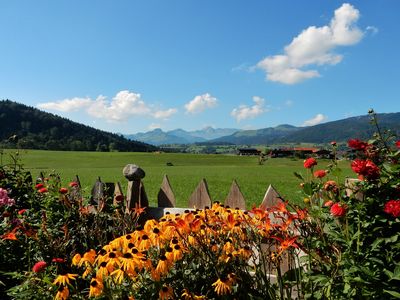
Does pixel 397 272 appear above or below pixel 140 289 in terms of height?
above

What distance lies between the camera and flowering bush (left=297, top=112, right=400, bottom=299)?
195 centimetres

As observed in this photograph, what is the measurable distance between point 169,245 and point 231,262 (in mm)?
422

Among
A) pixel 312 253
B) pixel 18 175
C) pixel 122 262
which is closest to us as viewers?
pixel 122 262

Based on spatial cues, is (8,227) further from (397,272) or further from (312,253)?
A: (397,272)

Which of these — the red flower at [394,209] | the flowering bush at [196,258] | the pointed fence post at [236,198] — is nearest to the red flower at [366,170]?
the red flower at [394,209]

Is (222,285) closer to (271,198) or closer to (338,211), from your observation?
(338,211)

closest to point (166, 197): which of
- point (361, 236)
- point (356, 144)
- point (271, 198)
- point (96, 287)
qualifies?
point (271, 198)

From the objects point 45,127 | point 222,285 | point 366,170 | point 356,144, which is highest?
point 45,127

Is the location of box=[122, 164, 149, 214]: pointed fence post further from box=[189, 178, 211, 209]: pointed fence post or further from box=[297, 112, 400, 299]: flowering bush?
box=[297, 112, 400, 299]: flowering bush

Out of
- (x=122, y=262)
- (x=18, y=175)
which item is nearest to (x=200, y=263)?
(x=122, y=262)

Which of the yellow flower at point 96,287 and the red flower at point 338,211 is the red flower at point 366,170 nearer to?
the red flower at point 338,211

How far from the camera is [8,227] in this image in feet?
12.2

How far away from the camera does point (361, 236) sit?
2.12 m

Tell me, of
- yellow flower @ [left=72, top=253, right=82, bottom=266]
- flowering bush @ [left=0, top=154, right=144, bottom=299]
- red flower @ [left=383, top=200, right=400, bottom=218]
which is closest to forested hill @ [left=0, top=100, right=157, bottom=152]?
flowering bush @ [left=0, top=154, right=144, bottom=299]
